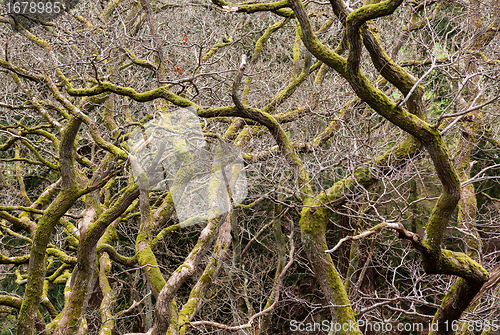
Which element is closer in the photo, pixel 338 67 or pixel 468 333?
pixel 338 67

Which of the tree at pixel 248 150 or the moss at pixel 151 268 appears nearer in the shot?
the tree at pixel 248 150

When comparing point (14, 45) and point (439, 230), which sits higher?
point (14, 45)

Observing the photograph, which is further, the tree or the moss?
the moss

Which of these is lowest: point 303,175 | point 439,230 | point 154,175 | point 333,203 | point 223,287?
point 223,287

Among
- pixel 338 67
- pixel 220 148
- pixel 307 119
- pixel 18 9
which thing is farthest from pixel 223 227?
pixel 18 9

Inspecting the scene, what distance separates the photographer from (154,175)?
5.98 m

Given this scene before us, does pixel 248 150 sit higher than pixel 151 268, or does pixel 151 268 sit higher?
pixel 248 150

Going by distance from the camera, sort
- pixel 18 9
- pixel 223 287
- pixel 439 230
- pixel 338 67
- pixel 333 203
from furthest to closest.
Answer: pixel 223 287, pixel 18 9, pixel 333 203, pixel 338 67, pixel 439 230

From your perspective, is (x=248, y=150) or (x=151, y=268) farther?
(x=248, y=150)

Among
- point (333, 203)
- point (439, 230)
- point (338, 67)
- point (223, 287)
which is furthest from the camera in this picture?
point (223, 287)

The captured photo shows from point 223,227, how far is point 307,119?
7.29 feet

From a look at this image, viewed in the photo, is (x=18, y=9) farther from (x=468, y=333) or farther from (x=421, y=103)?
(x=468, y=333)

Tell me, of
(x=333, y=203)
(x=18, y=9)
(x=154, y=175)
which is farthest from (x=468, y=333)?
(x=18, y=9)

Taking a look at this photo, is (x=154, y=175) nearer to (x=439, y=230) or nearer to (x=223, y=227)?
(x=223, y=227)
